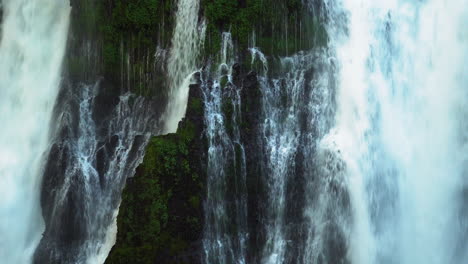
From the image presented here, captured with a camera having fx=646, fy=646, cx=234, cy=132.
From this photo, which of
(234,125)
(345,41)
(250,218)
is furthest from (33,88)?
(345,41)

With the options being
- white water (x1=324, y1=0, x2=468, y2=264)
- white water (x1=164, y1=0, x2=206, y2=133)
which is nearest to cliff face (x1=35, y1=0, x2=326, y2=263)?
white water (x1=164, y1=0, x2=206, y2=133)

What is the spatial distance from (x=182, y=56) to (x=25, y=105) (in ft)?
23.8

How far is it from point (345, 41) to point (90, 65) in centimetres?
975

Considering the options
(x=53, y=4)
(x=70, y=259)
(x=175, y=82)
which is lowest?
(x=70, y=259)

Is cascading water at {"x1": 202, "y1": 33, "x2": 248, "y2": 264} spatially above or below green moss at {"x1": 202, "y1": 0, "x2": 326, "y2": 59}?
below

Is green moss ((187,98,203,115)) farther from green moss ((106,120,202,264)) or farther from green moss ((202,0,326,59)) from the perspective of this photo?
green moss ((202,0,326,59))

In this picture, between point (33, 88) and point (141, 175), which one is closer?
point (141, 175)

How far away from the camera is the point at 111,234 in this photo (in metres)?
23.2

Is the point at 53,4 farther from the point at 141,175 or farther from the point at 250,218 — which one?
the point at 250,218

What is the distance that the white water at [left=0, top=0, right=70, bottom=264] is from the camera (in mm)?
25406

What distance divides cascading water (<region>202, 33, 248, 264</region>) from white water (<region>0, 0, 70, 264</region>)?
710cm

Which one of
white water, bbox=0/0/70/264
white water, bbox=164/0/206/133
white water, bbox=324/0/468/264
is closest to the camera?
white water, bbox=324/0/468/264

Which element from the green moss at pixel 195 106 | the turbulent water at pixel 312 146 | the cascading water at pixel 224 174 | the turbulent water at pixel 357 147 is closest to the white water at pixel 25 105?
the turbulent water at pixel 312 146

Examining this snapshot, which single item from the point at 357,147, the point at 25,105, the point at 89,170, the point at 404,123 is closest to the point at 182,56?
the point at 89,170
